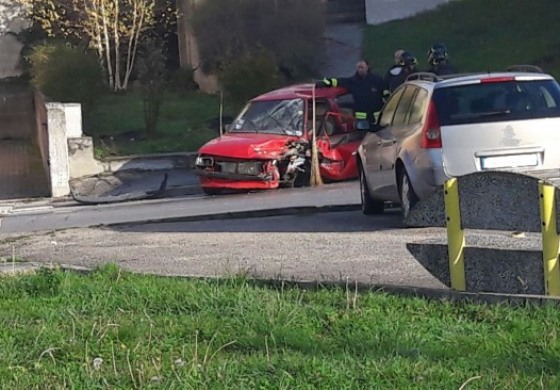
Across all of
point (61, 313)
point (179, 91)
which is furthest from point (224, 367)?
point (179, 91)

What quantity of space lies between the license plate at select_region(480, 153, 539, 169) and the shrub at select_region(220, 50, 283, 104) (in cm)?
1267

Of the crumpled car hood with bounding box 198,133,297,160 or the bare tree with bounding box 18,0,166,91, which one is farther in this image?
the bare tree with bounding box 18,0,166,91

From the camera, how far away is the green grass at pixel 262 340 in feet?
18.5

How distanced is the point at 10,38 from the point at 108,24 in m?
11.5

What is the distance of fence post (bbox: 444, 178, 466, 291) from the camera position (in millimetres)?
7461

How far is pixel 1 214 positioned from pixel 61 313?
1079cm

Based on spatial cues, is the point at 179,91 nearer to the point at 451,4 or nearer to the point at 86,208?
the point at 451,4

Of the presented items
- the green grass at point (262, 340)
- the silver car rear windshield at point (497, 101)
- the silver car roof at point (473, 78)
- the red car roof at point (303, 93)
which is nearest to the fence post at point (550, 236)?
the green grass at point (262, 340)

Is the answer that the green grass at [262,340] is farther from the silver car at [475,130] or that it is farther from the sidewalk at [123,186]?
the sidewalk at [123,186]

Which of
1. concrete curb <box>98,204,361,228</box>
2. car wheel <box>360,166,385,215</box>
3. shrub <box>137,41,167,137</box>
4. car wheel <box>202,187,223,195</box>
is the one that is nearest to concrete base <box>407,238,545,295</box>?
car wheel <box>360,166,385,215</box>

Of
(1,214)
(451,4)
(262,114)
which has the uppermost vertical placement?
(451,4)

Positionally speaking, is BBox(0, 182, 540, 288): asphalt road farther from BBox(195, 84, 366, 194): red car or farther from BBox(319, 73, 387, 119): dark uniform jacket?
BBox(319, 73, 387, 119): dark uniform jacket

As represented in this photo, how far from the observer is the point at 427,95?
11.4 metres

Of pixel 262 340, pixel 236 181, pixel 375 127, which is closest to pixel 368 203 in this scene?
pixel 375 127
